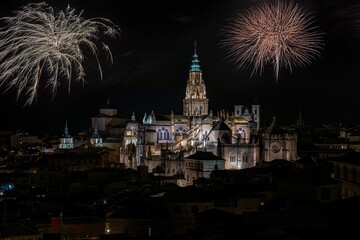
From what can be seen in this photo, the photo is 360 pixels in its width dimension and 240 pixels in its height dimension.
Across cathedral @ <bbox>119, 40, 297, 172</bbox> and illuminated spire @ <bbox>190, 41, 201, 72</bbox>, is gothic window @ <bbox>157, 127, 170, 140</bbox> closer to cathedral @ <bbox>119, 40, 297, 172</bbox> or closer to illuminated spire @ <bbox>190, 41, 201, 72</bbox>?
cathedral @ <bbox>119, 40, 297, 172</bbox>

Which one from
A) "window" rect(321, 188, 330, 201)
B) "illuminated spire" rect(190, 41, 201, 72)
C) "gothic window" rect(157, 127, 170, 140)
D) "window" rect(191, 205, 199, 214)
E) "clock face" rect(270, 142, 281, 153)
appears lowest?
"window" rect(191, 205, 199, 214)

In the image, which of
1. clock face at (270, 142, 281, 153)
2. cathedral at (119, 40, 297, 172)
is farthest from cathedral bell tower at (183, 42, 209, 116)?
clock face at (270, 142, 281, 153)

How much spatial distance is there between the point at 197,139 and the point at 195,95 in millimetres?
16621

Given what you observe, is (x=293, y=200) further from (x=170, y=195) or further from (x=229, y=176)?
(x=229, y=176)

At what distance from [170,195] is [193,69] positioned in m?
66.1

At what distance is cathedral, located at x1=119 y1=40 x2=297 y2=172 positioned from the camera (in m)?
74.0

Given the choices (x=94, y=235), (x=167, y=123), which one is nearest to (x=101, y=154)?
(x=167, y=123)

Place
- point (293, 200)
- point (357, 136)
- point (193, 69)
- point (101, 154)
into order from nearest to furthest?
point (293, 200)
point (101, 154)
point (193, 69)
point (357, 136)

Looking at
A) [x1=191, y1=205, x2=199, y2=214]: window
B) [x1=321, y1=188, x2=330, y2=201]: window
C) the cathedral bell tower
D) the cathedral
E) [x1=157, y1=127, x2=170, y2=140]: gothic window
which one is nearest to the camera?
[x1=191, y1=205, x2=199, y2=214]: window

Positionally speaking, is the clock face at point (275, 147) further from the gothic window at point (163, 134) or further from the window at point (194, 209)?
the window at point (194, 209)

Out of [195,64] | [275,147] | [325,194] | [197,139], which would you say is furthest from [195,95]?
[325,194]

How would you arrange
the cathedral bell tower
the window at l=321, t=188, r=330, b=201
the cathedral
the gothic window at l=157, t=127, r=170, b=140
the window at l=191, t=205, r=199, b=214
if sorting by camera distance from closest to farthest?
the window at l=191, t=205, r=199, b=214, the window at l=321, t=188, r=330, b=201, the cathedral, the gothic window at l=157, t=127, r=170, b=140, the cathedral bell tower

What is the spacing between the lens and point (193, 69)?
328 ft

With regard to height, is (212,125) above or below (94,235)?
above
